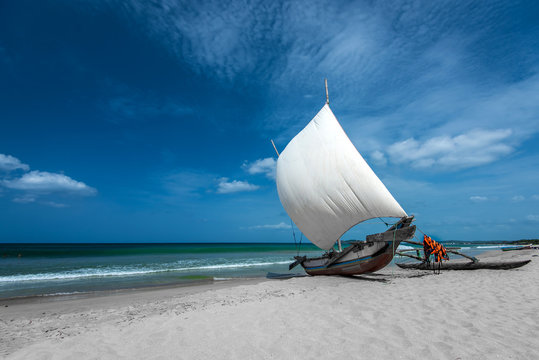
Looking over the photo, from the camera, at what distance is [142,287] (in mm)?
11758

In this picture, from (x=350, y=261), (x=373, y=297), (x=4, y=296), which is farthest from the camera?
(x=350, y=261)

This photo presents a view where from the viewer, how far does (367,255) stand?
34.9ft

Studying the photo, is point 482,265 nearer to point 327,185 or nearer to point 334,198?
point 334,198

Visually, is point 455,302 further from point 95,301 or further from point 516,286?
point 95,301

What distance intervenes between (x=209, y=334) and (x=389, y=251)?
7970mm

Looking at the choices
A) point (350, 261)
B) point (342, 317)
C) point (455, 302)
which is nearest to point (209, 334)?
point (342, 317)

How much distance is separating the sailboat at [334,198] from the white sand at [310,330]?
3.28m

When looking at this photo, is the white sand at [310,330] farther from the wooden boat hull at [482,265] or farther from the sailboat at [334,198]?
the wooden boat hull at [482,265]

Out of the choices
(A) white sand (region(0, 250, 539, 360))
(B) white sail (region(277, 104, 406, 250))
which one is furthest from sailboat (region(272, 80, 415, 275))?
(A) white sand (region(0, 250, 539, 360))

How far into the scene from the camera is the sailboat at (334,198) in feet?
33.3

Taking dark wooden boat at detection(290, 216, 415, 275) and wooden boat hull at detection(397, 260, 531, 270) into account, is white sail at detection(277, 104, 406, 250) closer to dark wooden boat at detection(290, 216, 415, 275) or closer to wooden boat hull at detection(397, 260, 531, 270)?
dark wooden boat at detection(290, 216, 415, 275)

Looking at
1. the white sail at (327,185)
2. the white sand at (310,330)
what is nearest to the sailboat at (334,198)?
the white sail at (327,185)

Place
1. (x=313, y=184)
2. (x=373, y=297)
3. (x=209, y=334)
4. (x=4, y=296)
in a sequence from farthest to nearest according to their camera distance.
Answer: (x=313, y=184) < (x=4, y=296) < (x=373, y=297) < (x=209, y=334)

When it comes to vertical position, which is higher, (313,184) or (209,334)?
(313,184)
